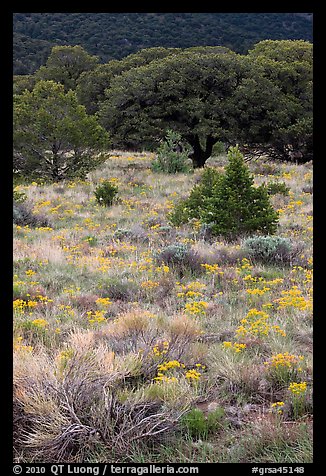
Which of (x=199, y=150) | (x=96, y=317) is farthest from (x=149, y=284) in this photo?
(x=199, y=150)

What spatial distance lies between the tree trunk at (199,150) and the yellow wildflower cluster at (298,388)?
19.5 metres

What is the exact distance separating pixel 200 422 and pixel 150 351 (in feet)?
3.26

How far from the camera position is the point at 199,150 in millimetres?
23172

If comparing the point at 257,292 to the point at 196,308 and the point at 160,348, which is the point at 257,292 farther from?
the point at 160,348

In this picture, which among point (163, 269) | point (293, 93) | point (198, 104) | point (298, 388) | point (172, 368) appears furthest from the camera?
point (293, 93)

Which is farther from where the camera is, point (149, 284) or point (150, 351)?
point (149, 284)

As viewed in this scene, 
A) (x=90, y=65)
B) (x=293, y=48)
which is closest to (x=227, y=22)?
(x=90, y=65)

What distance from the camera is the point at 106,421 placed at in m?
3.28

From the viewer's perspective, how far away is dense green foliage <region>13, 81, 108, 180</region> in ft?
57.7

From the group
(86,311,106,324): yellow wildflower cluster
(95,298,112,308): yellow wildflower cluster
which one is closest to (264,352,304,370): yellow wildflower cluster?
(86,311,106,324): yellow wildflower cluster

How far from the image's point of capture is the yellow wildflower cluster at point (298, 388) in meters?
3.55

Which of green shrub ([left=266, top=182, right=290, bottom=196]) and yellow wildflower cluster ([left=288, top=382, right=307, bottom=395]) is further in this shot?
green shrub ([left=266, top=182, right=290, bottom=196])

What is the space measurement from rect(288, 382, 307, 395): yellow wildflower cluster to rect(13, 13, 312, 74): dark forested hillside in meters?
42.5

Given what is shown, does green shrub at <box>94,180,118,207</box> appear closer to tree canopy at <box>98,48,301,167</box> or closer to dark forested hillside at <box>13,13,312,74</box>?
tree canopy at <box>98,48,301,167</box>
